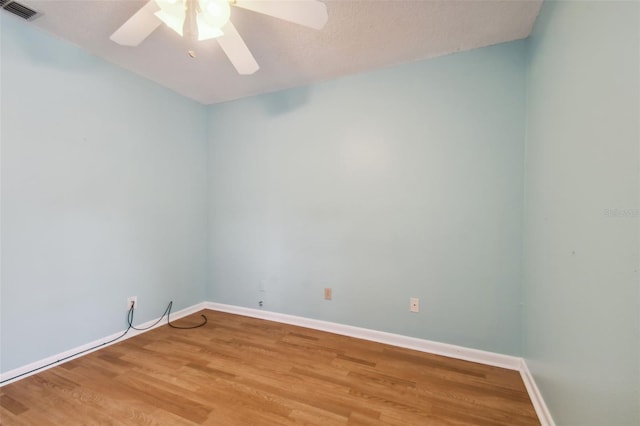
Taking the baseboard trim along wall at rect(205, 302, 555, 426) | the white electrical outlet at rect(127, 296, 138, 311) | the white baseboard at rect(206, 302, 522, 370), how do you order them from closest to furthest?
the baseboard trim along wall at rect(205, 302, 555, 426) → the white baseboard at rect(206, 302, 522, 370) → the white electrical outlet at rect(127, 296, 138, 311)

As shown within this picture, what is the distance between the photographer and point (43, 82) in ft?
5.53

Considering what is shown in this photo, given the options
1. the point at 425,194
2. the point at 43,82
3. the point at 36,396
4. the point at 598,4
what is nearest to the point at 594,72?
the point at 598,4

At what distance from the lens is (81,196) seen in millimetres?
1874

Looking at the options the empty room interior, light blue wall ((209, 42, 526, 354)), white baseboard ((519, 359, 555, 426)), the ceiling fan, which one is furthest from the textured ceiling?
white baseboard ((519, 359, 555, 426))

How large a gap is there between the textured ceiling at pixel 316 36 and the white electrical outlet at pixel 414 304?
1970 mm

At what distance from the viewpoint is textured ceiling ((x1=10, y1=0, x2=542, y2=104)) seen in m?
1.49

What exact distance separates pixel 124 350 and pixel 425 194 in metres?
2.72

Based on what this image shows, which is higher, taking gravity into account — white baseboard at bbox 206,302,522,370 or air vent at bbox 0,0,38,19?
air vent at bbox 0,0,38,19

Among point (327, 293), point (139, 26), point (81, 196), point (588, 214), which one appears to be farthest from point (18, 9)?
point (588, 214)

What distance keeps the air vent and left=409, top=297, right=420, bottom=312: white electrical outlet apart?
10.7ft

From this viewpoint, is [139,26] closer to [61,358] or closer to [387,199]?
[387,199]

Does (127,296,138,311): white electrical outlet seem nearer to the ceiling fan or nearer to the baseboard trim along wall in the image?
the baseboard trim along wall

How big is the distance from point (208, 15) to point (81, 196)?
1.69m

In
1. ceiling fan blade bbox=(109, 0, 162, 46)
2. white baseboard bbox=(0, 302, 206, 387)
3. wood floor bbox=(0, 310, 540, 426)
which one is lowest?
wood floor bbox=(0, 310, 540, 426)
